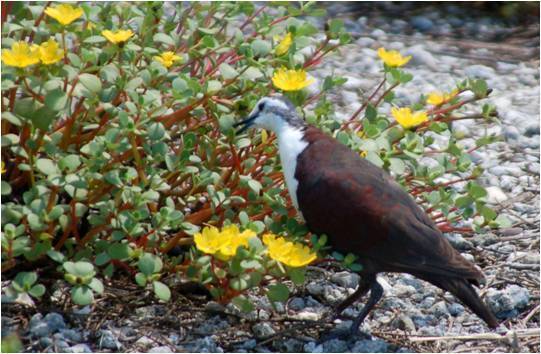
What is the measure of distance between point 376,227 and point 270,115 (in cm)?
51

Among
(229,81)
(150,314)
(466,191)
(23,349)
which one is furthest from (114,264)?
(466,191)

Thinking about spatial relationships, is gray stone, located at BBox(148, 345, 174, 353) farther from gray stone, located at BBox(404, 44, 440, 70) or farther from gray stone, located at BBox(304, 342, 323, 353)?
gray stone, located at BBox(404, 44, 440, 70)

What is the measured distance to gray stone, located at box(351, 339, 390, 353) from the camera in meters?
3.51

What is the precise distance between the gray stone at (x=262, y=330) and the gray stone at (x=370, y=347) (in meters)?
0.27

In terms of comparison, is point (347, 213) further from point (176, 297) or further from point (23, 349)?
point (23, 349)

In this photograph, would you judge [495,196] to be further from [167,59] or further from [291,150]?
[167,59]

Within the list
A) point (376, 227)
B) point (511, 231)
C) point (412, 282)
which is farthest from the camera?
point (511, 231)

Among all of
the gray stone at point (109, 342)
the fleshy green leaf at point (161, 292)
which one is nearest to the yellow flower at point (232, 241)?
the fleshy green leaf at point (161, 292)

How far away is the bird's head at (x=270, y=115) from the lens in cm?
363

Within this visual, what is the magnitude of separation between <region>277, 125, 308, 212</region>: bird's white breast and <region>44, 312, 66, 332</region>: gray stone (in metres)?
0.83

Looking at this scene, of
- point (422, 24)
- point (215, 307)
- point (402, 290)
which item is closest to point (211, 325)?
point (215, 307)

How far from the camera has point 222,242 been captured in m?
3.15

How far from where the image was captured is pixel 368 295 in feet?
13.0

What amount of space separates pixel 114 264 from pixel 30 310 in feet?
0.98
